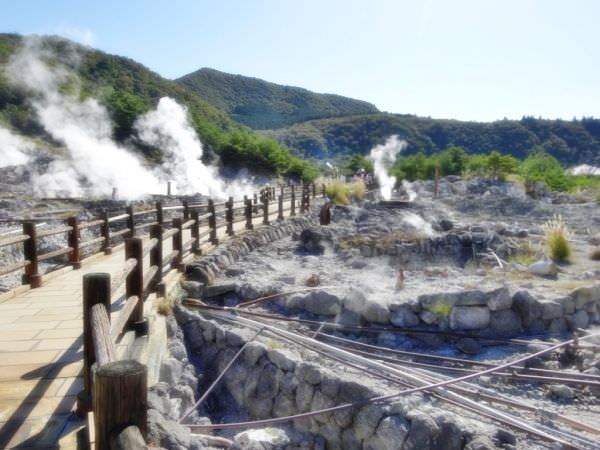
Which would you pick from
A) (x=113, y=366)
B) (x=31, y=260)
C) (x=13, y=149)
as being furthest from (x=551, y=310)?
(x=13, y=149)

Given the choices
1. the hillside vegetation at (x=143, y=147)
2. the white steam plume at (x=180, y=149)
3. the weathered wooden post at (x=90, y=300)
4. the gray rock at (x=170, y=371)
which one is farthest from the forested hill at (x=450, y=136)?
the weathered wooden post at (x=90, y=300)

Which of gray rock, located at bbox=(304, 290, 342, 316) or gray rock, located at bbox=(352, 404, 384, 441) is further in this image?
gray rock, located at bbox=(304, 290, 342, 316)

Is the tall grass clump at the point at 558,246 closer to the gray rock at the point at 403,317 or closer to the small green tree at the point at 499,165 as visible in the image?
the gray rock at the point at 403,317

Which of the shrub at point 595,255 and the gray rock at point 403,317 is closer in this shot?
the gray rock at point 403,317

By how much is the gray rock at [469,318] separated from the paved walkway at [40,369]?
14.8 feet

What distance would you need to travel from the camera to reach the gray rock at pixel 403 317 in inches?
263

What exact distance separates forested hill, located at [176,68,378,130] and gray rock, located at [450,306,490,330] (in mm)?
97774

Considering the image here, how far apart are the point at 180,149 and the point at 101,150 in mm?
5128

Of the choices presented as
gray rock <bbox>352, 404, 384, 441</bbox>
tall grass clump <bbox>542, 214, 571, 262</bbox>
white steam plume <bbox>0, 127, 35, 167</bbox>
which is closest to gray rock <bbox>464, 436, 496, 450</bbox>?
gray rock <bbox>352, 404, 384, 441</bbox>

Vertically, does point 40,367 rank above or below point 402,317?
above

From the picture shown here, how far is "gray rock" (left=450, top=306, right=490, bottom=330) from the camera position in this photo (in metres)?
6.59

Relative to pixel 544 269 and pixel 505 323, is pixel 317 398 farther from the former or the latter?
pixel 544 269

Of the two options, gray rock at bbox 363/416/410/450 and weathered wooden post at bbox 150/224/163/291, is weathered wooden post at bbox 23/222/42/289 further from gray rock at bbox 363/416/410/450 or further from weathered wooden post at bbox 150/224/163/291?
gray rock at bbox 363/416/410/450

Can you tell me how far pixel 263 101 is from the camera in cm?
11525
